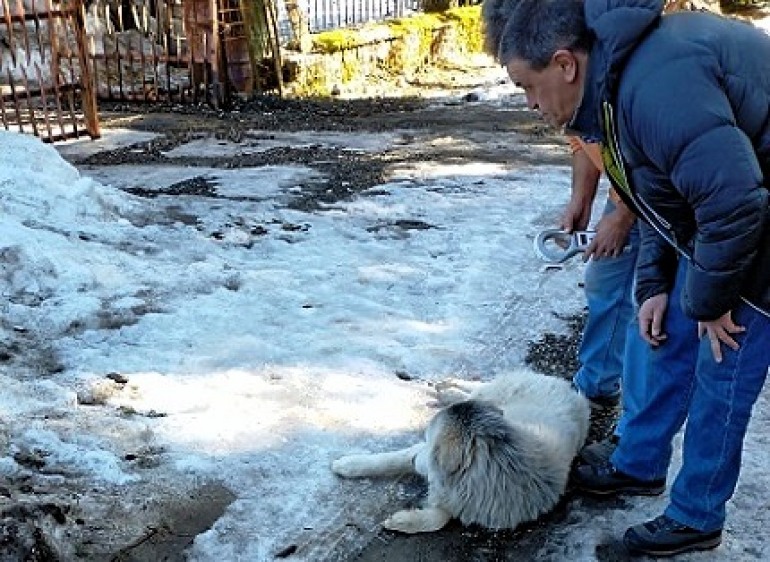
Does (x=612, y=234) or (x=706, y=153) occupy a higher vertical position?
(x=706, y=153)

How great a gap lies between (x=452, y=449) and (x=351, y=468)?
0.47m

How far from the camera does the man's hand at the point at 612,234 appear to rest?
3211mm

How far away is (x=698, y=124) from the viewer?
202 cm

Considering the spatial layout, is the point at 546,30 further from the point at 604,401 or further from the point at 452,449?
the point at 604,401

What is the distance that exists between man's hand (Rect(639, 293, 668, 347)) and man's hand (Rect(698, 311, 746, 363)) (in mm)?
199

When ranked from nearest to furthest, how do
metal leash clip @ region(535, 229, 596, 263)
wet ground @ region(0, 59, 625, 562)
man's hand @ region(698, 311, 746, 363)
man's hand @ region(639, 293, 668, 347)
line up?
man's hand @ region(698, 311, 746, 363) < man's hand @ region(639, 293, 668, 347) < wet ground @ region(0, 59, 625, 562) < metal leash clip @ region(535, 229, 596, 263)

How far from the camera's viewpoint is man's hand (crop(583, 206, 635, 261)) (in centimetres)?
321

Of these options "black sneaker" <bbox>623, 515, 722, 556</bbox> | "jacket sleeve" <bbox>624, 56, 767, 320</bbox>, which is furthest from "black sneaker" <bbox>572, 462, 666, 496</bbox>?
"jacket sleeve" <bbox>624, 56, 767, 320</bbox>

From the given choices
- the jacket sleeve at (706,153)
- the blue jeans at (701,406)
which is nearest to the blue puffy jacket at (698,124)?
the jacket sleeve at (706,153)

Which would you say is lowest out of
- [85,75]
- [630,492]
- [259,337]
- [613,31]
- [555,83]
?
[630,492]

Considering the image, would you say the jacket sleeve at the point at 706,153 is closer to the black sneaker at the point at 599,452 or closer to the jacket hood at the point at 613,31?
the jacket hood at the point at 613,31

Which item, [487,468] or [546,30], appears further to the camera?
[487,468]

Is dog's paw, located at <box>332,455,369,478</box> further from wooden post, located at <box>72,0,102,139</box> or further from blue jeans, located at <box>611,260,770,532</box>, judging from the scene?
wooden post, located at <box>72,0,102,139</box>

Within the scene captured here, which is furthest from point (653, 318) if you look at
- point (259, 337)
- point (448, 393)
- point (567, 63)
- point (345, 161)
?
point (345, 161)
